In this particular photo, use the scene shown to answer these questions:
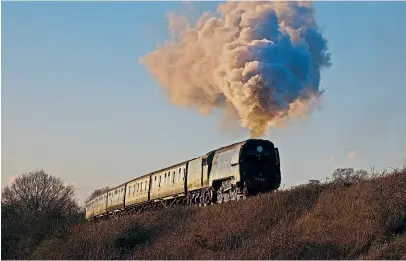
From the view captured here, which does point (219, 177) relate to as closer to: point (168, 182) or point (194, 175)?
point (194, 175)

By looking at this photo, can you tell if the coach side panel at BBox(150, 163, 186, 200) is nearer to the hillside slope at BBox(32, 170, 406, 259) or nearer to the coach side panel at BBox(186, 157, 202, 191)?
the coach side panel at BBox(186, 157, 202, 191)

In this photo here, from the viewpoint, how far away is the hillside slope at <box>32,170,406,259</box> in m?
13.7

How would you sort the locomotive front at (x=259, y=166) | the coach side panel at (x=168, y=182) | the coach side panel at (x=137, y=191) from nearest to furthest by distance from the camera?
the locomotive front at (x=259, y=166) < the coach side panel at (x=168, y=182) < the coach side panel at (x=137, y=191)

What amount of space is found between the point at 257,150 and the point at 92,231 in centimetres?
748

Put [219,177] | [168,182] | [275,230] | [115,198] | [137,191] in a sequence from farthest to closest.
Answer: [115,198] < [137,191] < [168,182] < [219,177] < [275,230]

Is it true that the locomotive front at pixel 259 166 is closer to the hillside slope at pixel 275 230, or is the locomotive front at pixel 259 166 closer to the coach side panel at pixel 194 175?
the hillside slope at pixel 275 230

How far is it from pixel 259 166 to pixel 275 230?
7594 mm

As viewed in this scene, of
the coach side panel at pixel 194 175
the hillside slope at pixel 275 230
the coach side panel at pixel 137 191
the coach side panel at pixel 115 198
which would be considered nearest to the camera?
the hillside slope at pixel 275 230

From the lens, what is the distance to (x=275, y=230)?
52.9 ft

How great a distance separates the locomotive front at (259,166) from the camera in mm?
23016

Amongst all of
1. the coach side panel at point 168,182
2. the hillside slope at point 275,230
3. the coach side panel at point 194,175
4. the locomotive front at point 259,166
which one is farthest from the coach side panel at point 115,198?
the locomotive front at point 259,166

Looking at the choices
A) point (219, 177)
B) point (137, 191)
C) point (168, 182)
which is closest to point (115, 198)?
point (137, 191)

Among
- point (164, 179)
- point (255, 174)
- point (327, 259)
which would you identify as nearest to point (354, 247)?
point (327, 259)

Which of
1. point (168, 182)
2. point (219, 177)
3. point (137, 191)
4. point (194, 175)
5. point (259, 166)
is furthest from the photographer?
point (137, 191)
